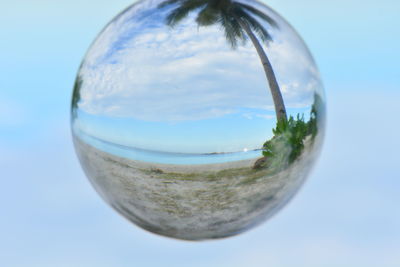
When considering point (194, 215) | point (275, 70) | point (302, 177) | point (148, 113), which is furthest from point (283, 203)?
point (148, 113)

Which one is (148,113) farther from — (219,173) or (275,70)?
(275,70)

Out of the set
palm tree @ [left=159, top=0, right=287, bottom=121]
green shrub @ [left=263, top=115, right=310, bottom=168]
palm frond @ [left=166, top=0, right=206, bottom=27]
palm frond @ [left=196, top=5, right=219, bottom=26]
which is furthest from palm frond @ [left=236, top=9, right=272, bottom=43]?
green shrub @ [left=263, top=115, right=310, bottom=168]

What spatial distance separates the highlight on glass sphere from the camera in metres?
6.64

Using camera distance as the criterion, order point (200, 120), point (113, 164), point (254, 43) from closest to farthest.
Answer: point (200, 120) → point (254, 43) → point (113, 164)

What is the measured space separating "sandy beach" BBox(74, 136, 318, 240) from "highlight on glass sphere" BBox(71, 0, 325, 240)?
0.06 feet

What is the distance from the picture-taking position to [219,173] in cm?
702

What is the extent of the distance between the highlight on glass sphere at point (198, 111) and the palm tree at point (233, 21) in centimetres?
2

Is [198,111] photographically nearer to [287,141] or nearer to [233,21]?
[233,21]

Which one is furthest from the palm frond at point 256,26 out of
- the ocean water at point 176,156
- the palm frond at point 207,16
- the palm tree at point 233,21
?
the ocean water at point 176,156

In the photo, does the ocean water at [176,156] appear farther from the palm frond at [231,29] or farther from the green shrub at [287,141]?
the palm frond at [231,29]

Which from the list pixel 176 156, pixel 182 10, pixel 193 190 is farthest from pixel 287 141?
pixel 182 10

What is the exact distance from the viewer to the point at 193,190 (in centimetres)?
712

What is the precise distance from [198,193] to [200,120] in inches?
45.4

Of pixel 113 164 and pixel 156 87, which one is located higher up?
pixel 156 87
